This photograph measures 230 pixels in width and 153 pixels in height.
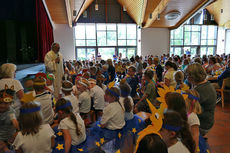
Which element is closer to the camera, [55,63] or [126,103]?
[126,103]

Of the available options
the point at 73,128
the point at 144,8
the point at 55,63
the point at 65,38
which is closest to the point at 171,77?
the point at 73,128

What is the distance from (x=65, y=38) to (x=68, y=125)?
12.6 m

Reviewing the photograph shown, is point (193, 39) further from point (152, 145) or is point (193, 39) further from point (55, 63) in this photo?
point (152, 145)

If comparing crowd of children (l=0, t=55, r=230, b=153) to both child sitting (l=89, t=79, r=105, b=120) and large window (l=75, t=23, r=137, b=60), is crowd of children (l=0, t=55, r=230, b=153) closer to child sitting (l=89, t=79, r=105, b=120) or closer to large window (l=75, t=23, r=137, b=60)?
child sitting (l=89, t=79, r=105, b=120)

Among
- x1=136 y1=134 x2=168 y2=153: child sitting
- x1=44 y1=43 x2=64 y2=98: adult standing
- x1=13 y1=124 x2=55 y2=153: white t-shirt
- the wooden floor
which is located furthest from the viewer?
x1=44 y1=43 x2=64 y2=98: adult standing

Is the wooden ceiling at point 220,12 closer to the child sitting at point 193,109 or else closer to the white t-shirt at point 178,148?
the child sitting at point 193,109

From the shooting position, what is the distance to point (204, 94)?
6.09 feet

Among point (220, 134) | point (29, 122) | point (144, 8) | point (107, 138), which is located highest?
point (144, 8)

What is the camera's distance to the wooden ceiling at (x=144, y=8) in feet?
30.4

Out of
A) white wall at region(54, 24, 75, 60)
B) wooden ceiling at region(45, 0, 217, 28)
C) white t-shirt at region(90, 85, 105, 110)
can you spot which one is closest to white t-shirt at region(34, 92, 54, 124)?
white t-shirt at region(90, 85, 105, 110)

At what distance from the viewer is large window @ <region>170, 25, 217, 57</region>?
15.9 m

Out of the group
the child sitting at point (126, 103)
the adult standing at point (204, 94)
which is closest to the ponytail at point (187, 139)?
the adult standing at point (204, 94)

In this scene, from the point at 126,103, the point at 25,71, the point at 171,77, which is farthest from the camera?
the point at 25,71

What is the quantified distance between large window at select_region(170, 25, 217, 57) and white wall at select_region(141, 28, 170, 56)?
2.99 feet
